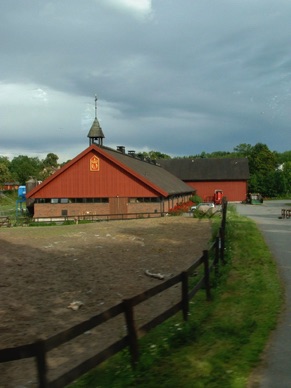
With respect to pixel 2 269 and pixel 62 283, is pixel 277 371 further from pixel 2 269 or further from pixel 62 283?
pixel 2 269

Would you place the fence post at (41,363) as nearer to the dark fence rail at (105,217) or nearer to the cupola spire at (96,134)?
the dark fence rail at (105,217)

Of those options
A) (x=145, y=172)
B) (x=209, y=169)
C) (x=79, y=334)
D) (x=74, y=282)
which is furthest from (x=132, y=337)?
(x=209, y=169)

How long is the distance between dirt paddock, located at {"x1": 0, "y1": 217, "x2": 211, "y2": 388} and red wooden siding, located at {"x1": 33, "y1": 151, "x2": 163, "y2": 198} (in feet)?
57.5

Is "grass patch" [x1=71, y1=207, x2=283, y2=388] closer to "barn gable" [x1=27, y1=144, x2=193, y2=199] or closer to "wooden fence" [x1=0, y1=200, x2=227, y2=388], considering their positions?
"wooden fence" [x1=0, y1=200, x2=227, y2=388]

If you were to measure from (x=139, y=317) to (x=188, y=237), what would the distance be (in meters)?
13.6

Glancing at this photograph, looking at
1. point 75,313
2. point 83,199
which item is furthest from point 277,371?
point 83,199

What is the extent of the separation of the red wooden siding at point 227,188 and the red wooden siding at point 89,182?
107 ft

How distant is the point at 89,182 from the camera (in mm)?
41906

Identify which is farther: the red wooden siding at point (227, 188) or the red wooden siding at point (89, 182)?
the red wooden siding at point (227, 188)

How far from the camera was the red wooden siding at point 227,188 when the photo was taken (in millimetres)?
71625

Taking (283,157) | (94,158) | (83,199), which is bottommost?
(83,199)

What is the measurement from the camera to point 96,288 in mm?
12500

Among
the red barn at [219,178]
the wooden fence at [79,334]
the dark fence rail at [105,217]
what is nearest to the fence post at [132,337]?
the wooden fence at [79,334]

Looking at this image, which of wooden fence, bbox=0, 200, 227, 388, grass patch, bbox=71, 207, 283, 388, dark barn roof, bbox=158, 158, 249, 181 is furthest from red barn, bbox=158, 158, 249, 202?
wooden fence, bbox=0, 200, 227, 388
